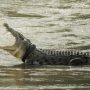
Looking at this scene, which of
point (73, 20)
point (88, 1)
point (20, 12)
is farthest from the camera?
point (88, 1)

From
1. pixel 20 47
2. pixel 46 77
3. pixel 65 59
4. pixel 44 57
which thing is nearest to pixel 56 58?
pixel 65 59

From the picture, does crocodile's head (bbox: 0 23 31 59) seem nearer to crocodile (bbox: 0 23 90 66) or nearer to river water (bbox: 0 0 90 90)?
crocodile (bbox: 0 23 90 66)

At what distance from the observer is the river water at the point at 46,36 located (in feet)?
54.4

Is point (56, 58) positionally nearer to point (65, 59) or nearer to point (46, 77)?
point (65, 59)

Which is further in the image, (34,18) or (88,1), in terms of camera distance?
(88,1)

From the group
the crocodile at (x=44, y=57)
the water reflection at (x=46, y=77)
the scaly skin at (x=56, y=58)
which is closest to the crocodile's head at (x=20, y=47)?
the crocodile at (x=44, y=57)

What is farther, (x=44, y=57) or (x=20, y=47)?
(x=20, y=47)

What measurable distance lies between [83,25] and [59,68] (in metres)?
18.0

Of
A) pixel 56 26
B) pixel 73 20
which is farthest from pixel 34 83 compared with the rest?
pixel 73 20

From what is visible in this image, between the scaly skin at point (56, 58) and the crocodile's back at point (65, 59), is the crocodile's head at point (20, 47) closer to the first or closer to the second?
the scaly skin at point (56, 58)

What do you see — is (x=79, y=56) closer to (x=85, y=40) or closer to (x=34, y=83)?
(x=34, y=83)

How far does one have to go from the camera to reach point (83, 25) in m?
37.2

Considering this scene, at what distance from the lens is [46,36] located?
30688 mm

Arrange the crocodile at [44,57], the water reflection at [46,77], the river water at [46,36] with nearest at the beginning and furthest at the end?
the water reflection at [46,77] → the river water at [46,36] → the crocodile at [44,57]
